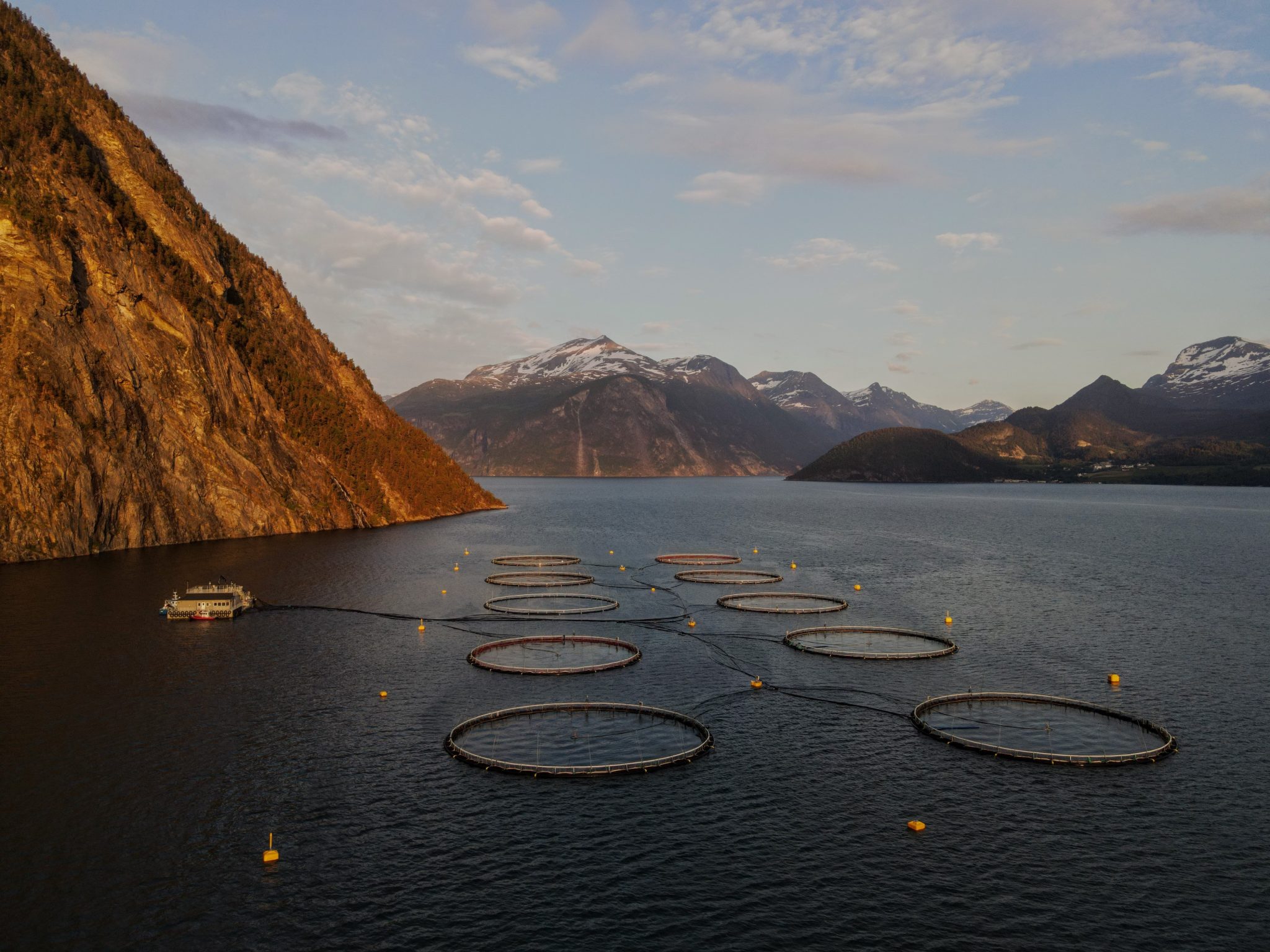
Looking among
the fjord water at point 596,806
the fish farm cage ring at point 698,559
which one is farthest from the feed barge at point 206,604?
the fish farm cage ring at point 698,559

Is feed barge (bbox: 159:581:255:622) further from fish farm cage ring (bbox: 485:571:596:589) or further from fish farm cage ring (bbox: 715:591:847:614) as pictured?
fish farm cage ring (bbox: 715:591:847:614)

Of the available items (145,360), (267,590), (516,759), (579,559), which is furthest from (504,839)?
(145,360)

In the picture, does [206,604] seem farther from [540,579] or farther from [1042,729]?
[1042,729]

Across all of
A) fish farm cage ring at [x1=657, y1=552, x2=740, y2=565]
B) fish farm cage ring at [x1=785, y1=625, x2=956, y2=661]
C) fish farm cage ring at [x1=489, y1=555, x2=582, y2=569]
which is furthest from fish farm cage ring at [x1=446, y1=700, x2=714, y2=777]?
fish farm cage ring at [x1=657, y1=552, x2=740, y2=565]

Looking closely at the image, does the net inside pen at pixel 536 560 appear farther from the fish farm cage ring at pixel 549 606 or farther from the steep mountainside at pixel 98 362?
the steep mountainside at pixel 98 362

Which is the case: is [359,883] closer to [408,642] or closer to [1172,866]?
[1172,866]

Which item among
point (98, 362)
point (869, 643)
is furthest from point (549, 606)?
point (98, 362)
